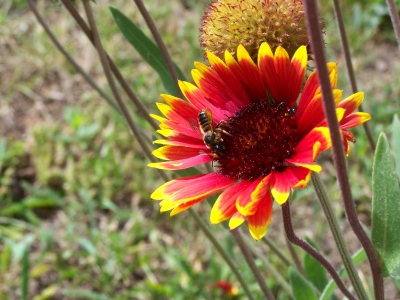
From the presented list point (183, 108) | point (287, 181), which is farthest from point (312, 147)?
point (183, 108)

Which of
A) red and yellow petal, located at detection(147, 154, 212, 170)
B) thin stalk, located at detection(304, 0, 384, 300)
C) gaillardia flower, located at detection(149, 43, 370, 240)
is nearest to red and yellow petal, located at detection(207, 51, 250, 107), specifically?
gaillardia flower, located at detection(149, 43, 370, 240)

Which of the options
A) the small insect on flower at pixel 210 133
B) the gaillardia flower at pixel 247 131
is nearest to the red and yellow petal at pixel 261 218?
the gaillardia flower at pixel 247 131

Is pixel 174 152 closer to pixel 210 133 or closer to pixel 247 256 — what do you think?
pixel 210 133

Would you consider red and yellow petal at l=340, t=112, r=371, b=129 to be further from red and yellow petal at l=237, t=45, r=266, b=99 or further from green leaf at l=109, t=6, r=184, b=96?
green leaf at l=109, t=6, r=184, b=96

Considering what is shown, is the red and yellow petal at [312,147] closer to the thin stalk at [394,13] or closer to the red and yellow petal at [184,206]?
the red and yellow petal at [184,206]

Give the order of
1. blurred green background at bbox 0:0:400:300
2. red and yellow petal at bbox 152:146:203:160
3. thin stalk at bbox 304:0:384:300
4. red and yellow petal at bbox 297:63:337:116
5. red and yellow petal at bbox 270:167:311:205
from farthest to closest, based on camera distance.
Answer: blurred green background at bbox 0:0:400:300 < red and yellow petal at bbox 152:146:203:160 < red and yellow petal at bbox 297:63:337:116 < red and yellow petal at bbox 270:167:311:205 < thin stalk at bbox 304:0:384:300

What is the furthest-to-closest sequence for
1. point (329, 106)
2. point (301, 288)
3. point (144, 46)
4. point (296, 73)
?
point (144, 46), point (301, 288), point (296, 73), point (329, 106)
